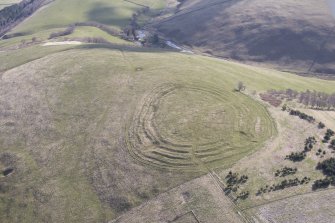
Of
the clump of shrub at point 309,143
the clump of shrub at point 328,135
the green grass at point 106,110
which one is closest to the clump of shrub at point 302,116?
the clump of shrub at point 328,135

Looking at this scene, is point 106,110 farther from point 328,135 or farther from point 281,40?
point 281,40

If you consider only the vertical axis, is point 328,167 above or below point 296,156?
below

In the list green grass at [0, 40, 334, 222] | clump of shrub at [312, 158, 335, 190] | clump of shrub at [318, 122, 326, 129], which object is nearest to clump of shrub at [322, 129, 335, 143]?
clump of shrub at [318, 122, 326, 129]

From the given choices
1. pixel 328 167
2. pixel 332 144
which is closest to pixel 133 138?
pixel 328 167

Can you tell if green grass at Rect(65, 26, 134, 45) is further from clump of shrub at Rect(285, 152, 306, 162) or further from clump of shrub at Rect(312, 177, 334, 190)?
clump of shrub at Rect(312, 177, 334, 190)

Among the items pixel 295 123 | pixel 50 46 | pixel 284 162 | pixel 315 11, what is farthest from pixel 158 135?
pixel 315 11

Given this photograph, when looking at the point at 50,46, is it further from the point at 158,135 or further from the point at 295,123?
the point at 295,123

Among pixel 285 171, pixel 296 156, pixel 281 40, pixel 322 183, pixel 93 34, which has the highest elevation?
pixel 93 34
